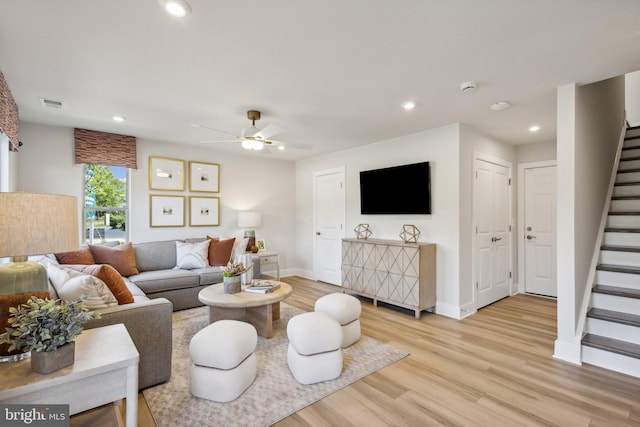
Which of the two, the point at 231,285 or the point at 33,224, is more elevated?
the point at 33,224

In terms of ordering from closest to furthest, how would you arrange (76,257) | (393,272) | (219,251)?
(76,257) → (393,272) → (219,251)

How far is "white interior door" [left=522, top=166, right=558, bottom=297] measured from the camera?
4605 millimetres

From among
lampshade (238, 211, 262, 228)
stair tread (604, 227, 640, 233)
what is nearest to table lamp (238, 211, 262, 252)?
lampshade (238, 211, 262, 228)

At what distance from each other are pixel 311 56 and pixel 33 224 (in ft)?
6.27

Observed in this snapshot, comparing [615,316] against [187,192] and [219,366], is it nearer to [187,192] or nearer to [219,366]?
[219,366]

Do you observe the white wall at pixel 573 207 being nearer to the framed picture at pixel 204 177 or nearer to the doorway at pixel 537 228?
the doorway at pixel 537 228

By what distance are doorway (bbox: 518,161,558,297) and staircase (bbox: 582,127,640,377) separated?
0.93 m

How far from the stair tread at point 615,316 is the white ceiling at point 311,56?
2048 mm

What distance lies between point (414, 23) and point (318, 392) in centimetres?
251

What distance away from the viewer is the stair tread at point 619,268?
2.86m

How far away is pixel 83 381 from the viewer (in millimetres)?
1293

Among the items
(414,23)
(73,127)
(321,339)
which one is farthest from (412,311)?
(73,127)

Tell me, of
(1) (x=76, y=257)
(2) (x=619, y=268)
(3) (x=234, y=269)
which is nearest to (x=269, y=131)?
(3) (x=234, y=269)

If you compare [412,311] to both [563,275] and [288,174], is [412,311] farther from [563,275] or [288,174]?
[288,174]
